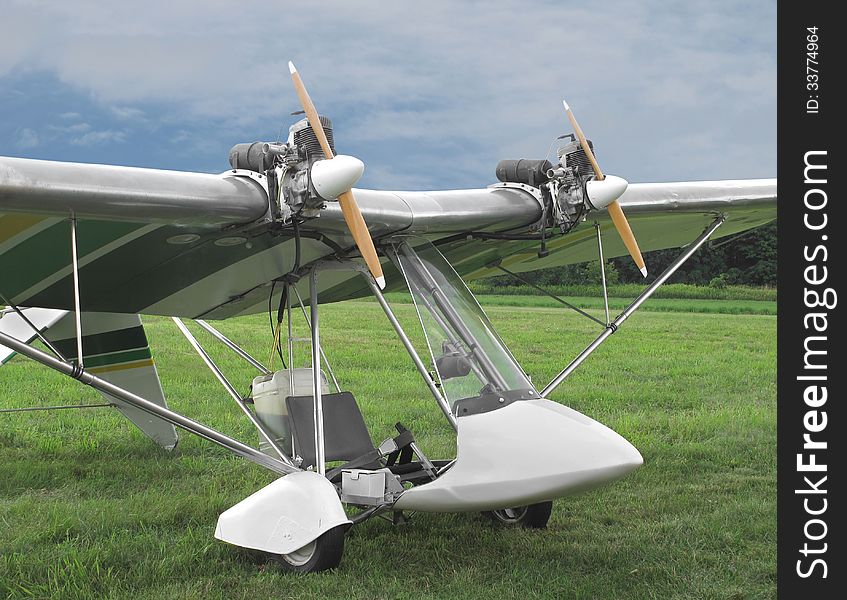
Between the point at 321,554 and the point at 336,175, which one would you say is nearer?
the point at 336,175

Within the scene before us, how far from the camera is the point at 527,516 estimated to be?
5.86 meters

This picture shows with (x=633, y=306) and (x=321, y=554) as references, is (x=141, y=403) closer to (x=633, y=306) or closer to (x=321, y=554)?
(x=321, y=554)

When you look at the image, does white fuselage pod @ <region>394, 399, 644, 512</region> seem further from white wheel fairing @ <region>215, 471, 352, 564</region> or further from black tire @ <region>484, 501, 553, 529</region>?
black tire @ <region>484, 501, 553, 529</region>

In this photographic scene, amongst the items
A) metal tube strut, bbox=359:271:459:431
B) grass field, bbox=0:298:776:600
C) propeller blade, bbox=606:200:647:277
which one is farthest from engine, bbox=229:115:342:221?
propeller blade, bbox=606:200:647:277

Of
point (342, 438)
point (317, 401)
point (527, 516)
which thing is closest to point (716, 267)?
point (527, 516)

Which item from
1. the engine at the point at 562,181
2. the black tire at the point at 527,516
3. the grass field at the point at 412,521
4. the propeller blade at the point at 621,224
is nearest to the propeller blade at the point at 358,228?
the grass field at the point at 412,521

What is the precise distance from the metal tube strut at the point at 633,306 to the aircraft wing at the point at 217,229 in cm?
16

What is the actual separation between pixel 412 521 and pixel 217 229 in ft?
8.18

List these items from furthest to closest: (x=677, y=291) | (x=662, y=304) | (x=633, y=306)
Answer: (x=677, y=291), (x=662, y=304), (x=633, y=306)

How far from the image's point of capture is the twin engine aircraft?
4598mm

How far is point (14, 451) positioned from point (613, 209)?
256 inches

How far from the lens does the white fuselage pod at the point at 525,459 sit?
445 centimetres

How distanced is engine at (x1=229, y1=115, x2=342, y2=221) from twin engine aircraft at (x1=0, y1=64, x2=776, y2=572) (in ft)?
0.03

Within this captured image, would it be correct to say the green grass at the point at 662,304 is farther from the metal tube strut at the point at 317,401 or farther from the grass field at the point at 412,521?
the metal tube strut at the point at 317,401
